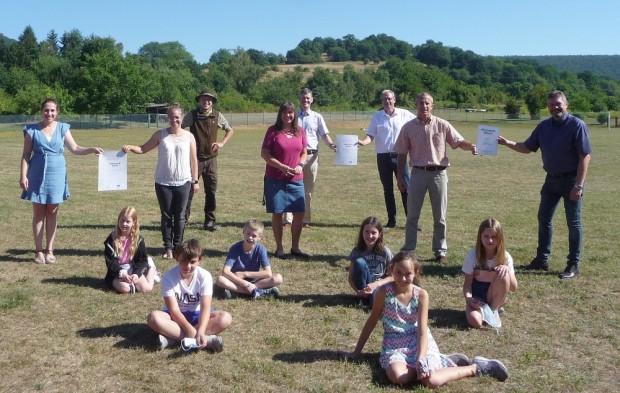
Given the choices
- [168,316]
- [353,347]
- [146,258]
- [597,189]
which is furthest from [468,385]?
[597,189]

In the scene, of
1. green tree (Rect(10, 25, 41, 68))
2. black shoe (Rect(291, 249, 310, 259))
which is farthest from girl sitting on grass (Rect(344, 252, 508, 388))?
green tree (Rect(10, 25, 41, 68))

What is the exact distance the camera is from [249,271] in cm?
698

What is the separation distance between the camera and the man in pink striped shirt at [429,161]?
26.7 feet

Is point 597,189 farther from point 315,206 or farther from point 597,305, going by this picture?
point 597,305

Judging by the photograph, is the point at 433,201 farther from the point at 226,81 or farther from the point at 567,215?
the point at 226,81

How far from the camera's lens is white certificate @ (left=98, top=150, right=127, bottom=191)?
831 centimetres

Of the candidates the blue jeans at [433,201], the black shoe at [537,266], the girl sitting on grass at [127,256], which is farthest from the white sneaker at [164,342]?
the black shoe at [537,266]

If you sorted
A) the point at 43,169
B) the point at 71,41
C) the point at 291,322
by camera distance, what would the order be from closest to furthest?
the point at 291,322
the point at 43,169
the point at 71,41

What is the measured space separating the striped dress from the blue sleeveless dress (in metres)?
4.58

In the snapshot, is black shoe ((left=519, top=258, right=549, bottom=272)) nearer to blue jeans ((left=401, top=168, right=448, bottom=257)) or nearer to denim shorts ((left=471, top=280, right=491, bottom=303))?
blue jeans ((left=401, top=168, right=448, bottom=257))

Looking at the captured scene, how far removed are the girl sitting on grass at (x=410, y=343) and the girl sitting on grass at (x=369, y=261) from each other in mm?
1317

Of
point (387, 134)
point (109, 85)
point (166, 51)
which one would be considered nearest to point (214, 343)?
point (387, 134)

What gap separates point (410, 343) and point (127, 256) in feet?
11.3

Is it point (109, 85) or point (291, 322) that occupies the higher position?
point (109, 85)
